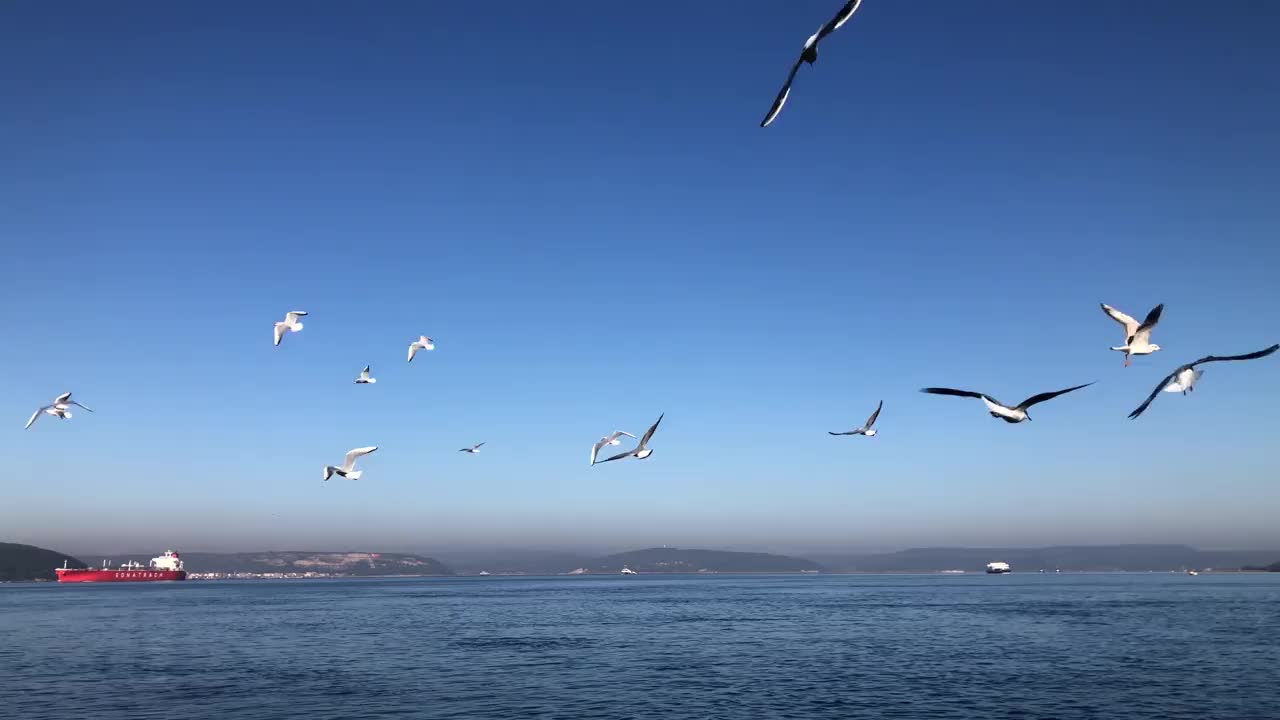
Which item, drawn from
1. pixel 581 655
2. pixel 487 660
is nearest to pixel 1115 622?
pixel 581 655

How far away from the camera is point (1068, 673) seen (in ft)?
148

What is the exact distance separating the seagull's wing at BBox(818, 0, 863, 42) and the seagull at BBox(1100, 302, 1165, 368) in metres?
11.9

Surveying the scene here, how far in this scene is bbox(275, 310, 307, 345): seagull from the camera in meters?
36.4

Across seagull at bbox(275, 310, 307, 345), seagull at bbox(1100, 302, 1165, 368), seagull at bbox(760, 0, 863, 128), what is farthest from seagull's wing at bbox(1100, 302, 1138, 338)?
seagull at bbox(275, 310, 307, 345)

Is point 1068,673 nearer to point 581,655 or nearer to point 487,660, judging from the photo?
point 581,655

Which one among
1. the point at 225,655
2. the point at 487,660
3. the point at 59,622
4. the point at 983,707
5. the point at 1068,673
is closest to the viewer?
the point at 983,707

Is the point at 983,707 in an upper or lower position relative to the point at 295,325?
lower

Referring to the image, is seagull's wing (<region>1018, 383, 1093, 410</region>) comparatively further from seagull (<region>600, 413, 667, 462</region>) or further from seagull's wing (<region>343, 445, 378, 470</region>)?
seagull's wing (<region>343, 445, 378, 470</region>)

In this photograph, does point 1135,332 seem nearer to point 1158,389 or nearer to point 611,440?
point 1158,389

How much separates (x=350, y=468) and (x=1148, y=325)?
89.3ft

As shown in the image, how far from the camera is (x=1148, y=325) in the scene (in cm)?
2134

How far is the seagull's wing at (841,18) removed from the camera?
43.2 ft

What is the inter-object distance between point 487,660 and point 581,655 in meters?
5.70

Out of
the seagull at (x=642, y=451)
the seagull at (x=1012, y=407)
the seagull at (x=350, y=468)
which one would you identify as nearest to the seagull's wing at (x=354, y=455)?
the seagull at (x=350, y=468)
